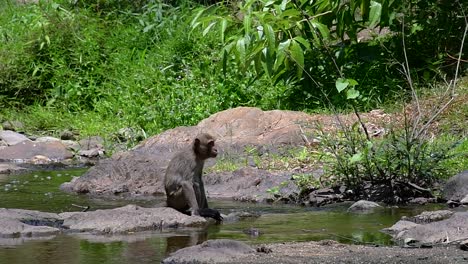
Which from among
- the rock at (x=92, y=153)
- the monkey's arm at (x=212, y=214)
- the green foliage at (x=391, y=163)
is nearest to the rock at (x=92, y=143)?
the rock at (x=92, y=153)

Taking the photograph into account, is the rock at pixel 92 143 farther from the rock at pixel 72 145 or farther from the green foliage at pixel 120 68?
the green foliage at pixel 120 68

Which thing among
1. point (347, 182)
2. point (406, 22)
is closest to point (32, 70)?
point (406, 22)

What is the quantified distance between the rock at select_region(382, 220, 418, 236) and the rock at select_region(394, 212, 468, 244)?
25 centimetres

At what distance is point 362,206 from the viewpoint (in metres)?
8.83

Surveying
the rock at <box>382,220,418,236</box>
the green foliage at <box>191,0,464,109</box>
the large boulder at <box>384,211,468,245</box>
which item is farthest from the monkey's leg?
the green foliage at <box>191,0,464,109</box>

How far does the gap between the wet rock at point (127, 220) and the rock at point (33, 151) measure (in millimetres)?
6210

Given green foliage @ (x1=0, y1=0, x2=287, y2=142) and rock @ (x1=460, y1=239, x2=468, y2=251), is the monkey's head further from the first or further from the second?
green foliage @ (x1=0, y1=0, x2=287, y2=142)

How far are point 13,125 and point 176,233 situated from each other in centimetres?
892

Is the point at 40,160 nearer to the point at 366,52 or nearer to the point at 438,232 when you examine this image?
the point at 366,52

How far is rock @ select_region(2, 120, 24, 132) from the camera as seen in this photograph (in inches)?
626

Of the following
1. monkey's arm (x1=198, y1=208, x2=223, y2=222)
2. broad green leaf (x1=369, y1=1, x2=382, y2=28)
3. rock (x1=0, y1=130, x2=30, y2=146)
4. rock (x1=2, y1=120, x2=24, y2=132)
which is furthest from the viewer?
rock (x1=2, y1=120, x2=24, y2=132)

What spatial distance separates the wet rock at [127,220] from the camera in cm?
766

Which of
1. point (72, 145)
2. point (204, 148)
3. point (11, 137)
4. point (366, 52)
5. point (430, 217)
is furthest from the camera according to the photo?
point (11, 137)

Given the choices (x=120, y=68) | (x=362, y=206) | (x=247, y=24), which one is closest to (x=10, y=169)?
(x=120, y=68)
